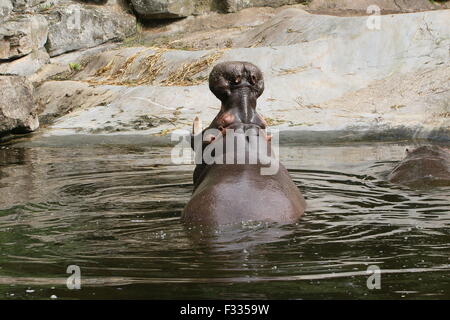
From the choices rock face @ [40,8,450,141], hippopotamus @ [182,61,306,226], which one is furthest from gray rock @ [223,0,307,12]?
hippopotamus @ [182,61,306,226]

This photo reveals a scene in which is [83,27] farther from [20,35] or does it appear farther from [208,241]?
[208,241]

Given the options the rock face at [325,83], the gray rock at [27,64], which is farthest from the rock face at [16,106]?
the gray rock at [27,64]

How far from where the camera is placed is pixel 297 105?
10.7 meters

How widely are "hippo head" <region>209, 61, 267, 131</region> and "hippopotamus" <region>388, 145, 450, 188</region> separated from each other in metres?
1.64

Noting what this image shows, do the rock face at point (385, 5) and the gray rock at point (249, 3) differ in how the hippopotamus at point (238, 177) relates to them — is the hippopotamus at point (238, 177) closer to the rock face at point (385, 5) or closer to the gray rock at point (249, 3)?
the rock face at point (385, 5)

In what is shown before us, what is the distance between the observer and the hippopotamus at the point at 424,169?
6.57 metres

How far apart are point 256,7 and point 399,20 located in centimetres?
467

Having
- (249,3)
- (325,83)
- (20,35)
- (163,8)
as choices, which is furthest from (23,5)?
(325,83)

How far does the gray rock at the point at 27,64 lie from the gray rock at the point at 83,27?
0.52 m

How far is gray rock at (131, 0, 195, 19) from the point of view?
15.3 meters

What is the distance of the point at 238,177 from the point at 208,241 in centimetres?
58

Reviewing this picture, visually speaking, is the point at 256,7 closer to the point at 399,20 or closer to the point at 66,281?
the point at 399,20

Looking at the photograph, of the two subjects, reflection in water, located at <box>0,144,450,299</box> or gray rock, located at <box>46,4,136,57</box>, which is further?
gray rock, located at <box>46,4,136,57</box>

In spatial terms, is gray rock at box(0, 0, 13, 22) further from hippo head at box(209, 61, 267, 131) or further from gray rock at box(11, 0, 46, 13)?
hippo head at box(209, 61, 267, 131)
